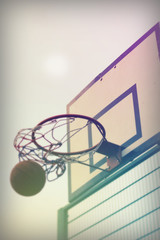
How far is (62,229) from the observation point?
4.28m

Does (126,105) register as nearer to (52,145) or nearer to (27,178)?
(52,145)

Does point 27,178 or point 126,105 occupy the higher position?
point 126,105

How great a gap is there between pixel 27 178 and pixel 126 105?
3.99 feet

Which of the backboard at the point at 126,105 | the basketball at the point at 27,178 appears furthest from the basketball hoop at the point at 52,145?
the basketball at the point at 27,178

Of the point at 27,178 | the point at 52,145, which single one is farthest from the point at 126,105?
the point at 27,178

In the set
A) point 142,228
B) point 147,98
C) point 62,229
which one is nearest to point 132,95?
point 147,98

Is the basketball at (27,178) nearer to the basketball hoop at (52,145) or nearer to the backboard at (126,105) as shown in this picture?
the basketball hoop at (52,145)

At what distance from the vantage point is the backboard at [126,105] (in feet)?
11.7

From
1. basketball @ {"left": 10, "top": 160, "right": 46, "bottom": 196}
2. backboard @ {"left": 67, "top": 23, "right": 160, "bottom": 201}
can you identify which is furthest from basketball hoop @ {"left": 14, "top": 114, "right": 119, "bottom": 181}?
basketball @ {"left": 10, "top": 160, "right": 46, "bottom": 196}

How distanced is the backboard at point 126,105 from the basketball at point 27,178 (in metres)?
0.82

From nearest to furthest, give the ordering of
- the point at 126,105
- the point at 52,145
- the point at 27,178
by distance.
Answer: the point at 27,178 < the point at 52,145 < the point at 126,105

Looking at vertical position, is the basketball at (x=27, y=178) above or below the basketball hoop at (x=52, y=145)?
below

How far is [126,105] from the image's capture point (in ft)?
12.7

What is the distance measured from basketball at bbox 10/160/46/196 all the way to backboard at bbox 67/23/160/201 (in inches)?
32.4
